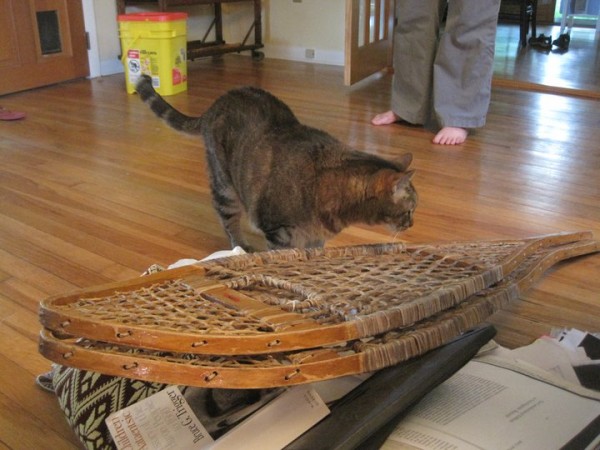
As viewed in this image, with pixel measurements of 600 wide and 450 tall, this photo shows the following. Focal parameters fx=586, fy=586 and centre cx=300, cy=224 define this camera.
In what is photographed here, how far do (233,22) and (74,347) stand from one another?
426 cm

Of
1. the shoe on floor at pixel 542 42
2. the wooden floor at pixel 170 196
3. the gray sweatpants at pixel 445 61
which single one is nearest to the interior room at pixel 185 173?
the wooden floor at pixel 170 196

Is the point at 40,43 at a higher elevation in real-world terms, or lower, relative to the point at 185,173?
higher

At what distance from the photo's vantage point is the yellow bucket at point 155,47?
3.08 m

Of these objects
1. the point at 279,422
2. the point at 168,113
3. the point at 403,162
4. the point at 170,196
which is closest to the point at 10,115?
the point at 170,196

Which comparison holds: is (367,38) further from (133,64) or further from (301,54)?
(133,64)

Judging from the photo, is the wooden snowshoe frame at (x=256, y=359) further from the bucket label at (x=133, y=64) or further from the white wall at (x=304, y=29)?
the white wall at (x=304, y=29)

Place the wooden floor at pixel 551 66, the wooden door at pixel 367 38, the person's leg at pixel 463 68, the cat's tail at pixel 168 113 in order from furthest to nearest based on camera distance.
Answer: the wooden floor at pixel 551 66 < the wooden door at pixel 367 38 < the person's leg at pixel 463 68 < the cat's tail at pixel 168 113

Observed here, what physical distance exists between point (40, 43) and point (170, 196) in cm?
200

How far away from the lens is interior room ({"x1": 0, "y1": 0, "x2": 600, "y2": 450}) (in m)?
1.26

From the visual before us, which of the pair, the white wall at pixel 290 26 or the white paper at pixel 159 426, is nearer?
the white paper at pixel 159 426

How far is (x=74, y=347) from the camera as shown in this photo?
2.14ft

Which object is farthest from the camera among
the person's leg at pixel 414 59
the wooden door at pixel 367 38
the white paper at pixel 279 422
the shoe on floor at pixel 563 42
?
the shoe on floor at pixel 563 42

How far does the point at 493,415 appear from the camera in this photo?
32.9 inches

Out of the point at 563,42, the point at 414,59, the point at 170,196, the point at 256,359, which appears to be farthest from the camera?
the point at 563,42
